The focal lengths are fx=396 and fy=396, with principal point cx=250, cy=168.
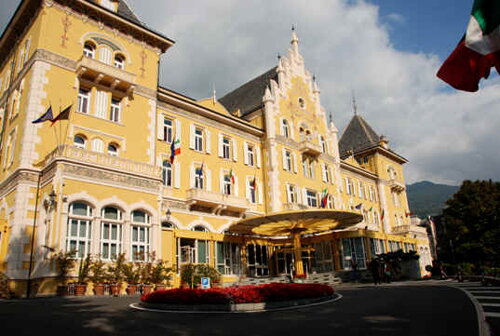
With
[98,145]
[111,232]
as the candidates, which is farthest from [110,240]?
[98,145]

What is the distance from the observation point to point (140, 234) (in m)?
23.2

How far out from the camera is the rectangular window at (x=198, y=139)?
32.6 m

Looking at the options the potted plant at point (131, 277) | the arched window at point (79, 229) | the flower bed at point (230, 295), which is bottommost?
the flower bed at point (230, 295)

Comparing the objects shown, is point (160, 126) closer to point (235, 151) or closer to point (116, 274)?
point (235, 151)

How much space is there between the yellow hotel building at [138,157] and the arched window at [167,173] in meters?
0.11

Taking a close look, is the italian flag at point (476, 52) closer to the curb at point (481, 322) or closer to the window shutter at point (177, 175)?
the curb at point (481, 322)

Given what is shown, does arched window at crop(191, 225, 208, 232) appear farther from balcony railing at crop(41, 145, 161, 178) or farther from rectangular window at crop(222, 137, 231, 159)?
rectangular window at crop(222, 137, 231, 159)

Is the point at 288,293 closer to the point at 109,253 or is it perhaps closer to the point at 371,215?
the point at 109,253

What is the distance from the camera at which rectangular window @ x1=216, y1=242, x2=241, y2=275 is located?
2983 cm

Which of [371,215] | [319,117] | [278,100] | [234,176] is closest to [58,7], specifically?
[234,176]

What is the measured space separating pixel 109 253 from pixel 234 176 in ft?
49.0

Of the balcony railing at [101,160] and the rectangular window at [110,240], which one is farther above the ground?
the balcony railing at [101,160]

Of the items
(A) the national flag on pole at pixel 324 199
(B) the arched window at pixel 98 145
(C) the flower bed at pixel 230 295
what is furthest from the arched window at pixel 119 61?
(A) the national flag on pole at pixel 324 199

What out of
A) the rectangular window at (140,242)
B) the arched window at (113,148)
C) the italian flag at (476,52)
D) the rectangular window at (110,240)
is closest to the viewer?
the italian flag at (476,52)
